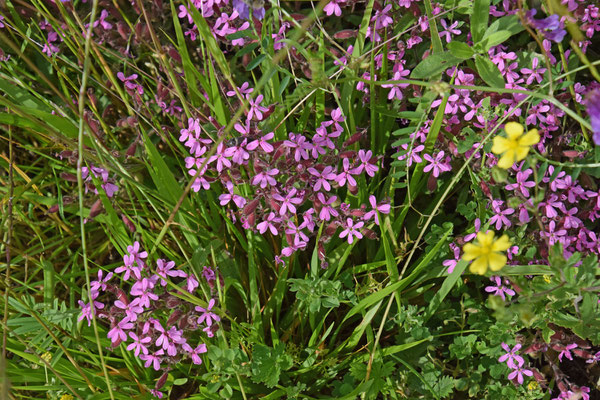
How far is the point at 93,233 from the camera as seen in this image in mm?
2547

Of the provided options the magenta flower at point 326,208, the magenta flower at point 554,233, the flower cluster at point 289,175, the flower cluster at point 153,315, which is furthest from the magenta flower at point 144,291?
the magenta flower at point 554,233

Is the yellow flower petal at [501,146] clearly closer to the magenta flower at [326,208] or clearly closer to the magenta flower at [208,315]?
the magenta flower at [326,208]

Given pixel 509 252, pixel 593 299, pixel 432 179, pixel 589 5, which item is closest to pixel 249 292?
pixel 432 179

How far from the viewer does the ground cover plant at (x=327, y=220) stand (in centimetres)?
188

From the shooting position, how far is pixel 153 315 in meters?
2.01

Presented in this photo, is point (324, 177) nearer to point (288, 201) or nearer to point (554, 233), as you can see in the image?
point (288, 201)

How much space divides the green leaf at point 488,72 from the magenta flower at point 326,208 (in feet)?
2.01

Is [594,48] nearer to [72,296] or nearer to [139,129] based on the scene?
[139,129]

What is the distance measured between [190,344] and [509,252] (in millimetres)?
1225

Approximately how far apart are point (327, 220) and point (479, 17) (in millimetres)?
823

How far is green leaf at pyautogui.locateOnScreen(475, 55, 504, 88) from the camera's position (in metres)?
1.73

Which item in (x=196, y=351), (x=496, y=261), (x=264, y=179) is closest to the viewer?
(x=496, y=261)

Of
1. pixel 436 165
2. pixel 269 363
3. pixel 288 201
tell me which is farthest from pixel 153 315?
pixel 436 165

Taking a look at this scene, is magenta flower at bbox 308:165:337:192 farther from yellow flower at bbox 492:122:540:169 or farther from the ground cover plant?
yellow flower at bbox 492:122:540:169
